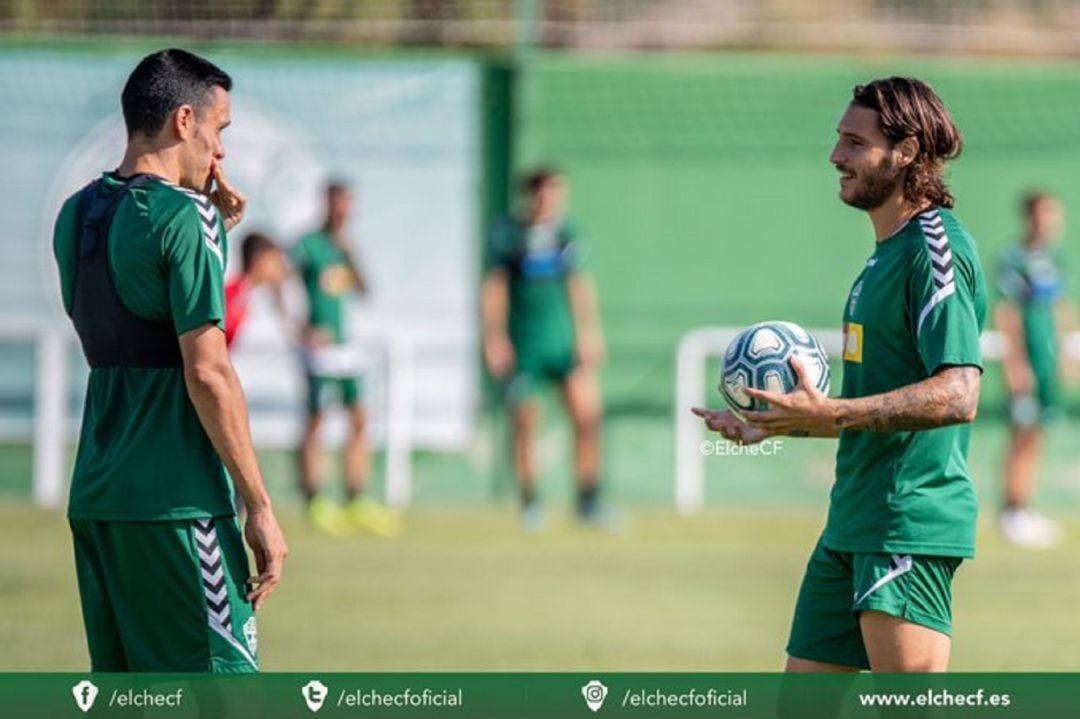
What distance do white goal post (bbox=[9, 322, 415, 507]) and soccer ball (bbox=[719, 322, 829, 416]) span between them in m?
10.3

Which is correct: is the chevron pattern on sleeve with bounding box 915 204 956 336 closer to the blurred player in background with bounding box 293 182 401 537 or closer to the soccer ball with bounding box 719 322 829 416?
the soccer ball with bounding box 719 322 829 416

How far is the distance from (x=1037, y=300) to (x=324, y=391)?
5.25 metres

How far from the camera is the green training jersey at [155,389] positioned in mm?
5363

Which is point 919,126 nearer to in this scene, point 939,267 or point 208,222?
point 939,267

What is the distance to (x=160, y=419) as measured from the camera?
549 cm

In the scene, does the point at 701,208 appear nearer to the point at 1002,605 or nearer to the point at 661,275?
the point at 661,275

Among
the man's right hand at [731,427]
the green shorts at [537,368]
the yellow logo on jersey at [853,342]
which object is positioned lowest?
the green shorts at [537,368]

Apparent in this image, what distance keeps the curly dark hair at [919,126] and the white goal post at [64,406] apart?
34.5ft

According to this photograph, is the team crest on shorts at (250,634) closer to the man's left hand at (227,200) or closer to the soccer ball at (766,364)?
the man's left hand at (227,200)

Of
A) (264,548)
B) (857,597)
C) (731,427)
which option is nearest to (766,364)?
(731,427)

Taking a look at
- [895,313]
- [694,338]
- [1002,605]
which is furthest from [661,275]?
[895,313]

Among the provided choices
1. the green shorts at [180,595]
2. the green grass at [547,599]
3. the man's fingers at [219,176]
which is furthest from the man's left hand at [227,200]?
the green grass at [547,599]

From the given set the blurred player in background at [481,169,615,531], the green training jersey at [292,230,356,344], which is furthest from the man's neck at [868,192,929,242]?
the green training jersey at [292,230,356,344]

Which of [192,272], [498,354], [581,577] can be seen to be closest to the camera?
[192,272]
